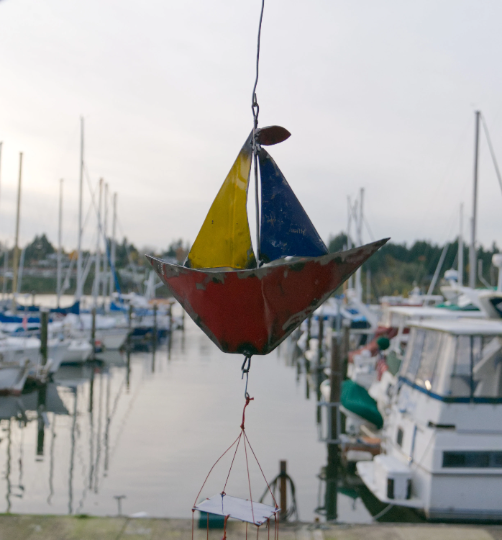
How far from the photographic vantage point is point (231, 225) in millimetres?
3367

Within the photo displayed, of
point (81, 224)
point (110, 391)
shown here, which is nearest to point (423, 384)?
point (110, 391)

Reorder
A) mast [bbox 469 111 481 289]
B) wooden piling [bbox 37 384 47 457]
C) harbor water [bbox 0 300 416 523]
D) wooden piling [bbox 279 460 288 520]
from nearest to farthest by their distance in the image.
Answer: wooden piling [bbox 279 460 288 520]
harbor water [bbox 0 300 416 523]
wooden piling [bbox 37 384 47 457]
mast [bbox 469 111 481 289]

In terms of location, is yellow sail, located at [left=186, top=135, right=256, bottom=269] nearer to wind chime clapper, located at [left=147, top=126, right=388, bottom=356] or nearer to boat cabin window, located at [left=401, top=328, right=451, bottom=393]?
wind chime clapper, located at [left=147, top=126, right=388, bottom=356]

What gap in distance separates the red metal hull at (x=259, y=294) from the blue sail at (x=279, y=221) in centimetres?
36

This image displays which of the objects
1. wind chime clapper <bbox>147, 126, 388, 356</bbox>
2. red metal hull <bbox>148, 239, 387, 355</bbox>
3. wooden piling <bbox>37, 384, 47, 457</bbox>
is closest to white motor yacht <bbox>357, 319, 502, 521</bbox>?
wind chime clapper <bbox>147, 126, 388, 356</bbox>

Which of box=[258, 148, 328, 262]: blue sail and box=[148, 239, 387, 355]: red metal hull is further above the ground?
box=[258, 148, 328, 262]: blue sail

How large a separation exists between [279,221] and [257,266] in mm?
304

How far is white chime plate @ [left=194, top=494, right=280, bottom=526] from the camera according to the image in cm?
375

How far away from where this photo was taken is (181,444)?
14664 mm

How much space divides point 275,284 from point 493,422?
21.5 ft

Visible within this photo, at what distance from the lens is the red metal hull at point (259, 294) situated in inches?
122

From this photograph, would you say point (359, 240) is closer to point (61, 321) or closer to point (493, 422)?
point (61, 321)

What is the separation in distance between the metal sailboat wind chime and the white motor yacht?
576cm

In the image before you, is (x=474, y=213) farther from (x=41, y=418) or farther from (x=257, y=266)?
(x=257, y=266)
